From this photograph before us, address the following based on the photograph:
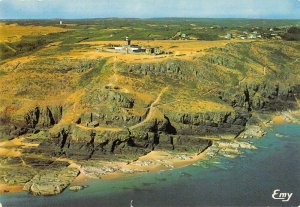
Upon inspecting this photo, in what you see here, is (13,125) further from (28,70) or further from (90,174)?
(90,174)

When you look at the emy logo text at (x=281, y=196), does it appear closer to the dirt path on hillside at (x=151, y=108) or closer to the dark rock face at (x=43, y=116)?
the dirt path on hillside at (x=151, y=108)

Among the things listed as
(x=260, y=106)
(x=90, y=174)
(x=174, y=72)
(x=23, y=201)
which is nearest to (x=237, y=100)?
(x=260, y=106)

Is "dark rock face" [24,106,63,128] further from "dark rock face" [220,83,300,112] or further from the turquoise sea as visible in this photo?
"dark rock face" [220,83,300,112]

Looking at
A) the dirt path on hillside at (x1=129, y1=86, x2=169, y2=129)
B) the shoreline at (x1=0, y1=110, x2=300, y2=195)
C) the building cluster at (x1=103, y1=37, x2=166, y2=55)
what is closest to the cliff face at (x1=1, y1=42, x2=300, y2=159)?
the dirt path on hillside at (x1=129, y1=86, x2=169, y2=129)

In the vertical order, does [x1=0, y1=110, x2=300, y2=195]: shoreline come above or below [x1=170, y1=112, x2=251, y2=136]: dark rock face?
below

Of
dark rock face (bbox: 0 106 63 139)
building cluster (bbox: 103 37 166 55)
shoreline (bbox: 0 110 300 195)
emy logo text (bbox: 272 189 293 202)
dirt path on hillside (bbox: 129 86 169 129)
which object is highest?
building cluster (bbox: 103 37 166 55)

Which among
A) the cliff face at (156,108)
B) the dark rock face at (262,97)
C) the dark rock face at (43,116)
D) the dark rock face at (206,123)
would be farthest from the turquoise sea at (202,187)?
the dark rock face at (43,116)
